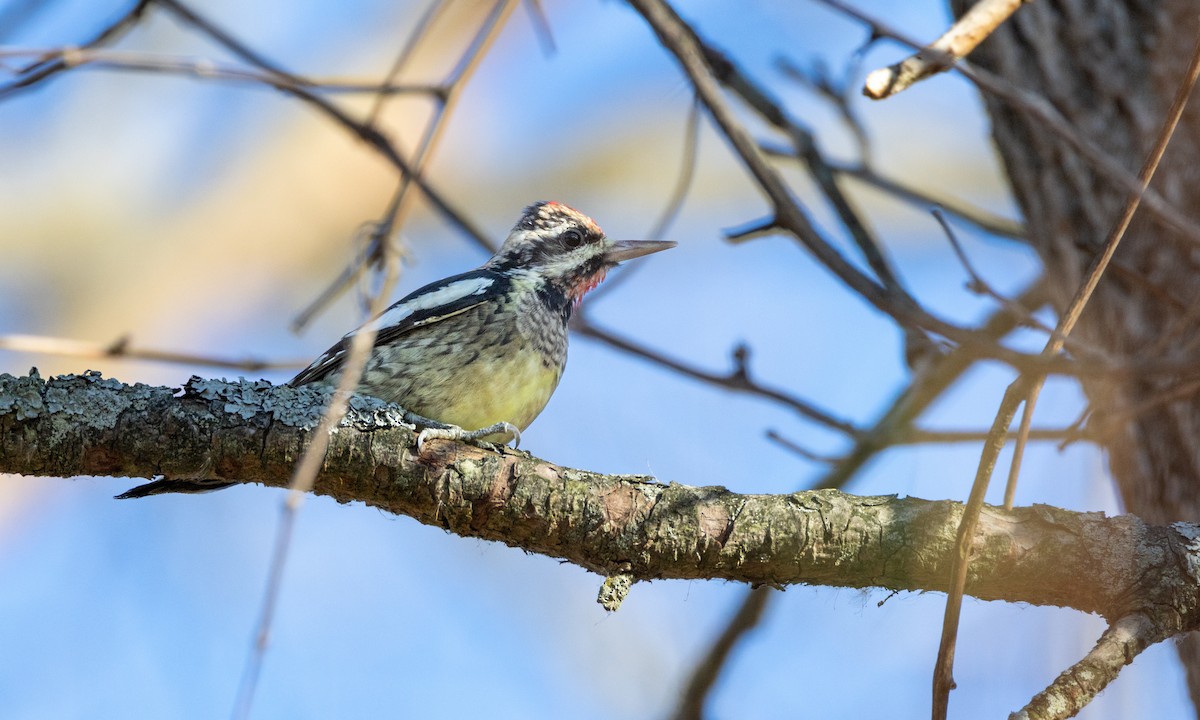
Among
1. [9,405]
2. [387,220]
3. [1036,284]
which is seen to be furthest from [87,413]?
[1036,284]

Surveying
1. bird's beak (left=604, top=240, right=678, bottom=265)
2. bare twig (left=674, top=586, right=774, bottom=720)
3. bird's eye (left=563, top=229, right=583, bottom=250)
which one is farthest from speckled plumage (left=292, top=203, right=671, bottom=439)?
bare twig (left=674, top=586, right=774, bottom=720)

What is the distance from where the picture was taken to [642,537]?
8.99 feet

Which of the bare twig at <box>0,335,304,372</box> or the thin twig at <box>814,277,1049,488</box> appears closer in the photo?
the bare twig at <box>0,335,304,372</box>

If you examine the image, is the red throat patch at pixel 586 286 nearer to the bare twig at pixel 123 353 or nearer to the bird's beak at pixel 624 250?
the bird's beak at pixel 624 250

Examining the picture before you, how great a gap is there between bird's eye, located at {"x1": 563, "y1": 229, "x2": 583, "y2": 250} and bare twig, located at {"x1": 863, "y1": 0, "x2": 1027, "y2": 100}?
285cm

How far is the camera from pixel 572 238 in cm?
516

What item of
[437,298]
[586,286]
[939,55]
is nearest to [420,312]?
[437,298]

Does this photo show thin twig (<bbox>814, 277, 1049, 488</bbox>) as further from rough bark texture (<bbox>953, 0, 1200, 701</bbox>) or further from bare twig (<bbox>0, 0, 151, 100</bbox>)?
bare twig (<bbox>0, 0, 151, 100</bbox>)

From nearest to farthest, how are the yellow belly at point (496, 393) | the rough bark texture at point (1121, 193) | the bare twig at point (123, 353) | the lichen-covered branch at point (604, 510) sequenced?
the lichen-covered branch at point (604, 510)
the bare twig at point (123, 353)
the rough bark texture at point (1121, 193)
the yellow belly at point (496, 393)

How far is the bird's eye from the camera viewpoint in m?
5.14

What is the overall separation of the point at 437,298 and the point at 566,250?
0.91 meters

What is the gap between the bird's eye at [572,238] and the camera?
5.14 meters

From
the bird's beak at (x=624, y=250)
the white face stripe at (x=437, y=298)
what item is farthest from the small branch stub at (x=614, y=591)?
the bird's beak at (x=624, y=250)

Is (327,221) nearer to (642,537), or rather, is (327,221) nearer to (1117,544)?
(642,537)
